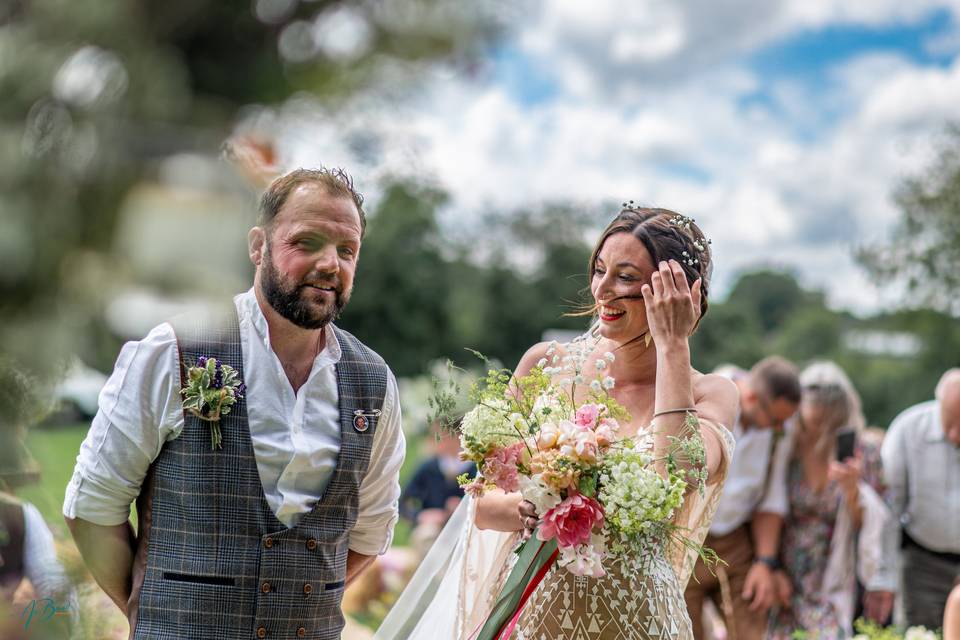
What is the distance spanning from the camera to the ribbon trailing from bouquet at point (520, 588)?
272cm

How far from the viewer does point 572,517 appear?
8.47ft

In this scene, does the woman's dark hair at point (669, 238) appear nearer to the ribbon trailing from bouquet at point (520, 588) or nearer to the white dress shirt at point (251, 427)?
the ribbon trailing from bouquet at point (520, 588)

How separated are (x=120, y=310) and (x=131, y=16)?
18cm

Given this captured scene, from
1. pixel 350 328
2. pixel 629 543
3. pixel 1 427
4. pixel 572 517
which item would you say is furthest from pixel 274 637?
pixel 350 328

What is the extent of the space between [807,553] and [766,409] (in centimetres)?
87

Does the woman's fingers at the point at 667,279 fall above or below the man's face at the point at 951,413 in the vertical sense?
above

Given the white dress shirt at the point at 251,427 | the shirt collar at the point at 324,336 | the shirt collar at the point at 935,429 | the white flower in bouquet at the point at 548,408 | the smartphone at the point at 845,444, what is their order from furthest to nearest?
the shirt collar at the point at 935,429, the smartphone at the point at 845,444, the white flower in bouquet at the point at 548,408, the shirt collar at the point at 324,336, the white dress shirt at the point at 251,427

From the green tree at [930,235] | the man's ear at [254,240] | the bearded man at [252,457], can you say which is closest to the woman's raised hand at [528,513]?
the bearded man at [252,457]

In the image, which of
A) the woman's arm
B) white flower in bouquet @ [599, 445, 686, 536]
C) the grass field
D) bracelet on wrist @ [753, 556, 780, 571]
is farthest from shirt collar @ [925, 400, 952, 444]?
the grass field

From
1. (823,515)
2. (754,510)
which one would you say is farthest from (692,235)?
(823,515)

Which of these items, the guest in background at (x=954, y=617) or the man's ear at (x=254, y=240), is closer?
the man's ear at (x=254, y=240)

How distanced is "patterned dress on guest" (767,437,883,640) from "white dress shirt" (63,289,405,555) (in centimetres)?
362

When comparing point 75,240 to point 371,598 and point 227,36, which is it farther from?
point 371,598

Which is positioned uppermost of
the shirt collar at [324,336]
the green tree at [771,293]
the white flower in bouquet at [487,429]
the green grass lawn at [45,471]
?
the green tree at [771,293]
